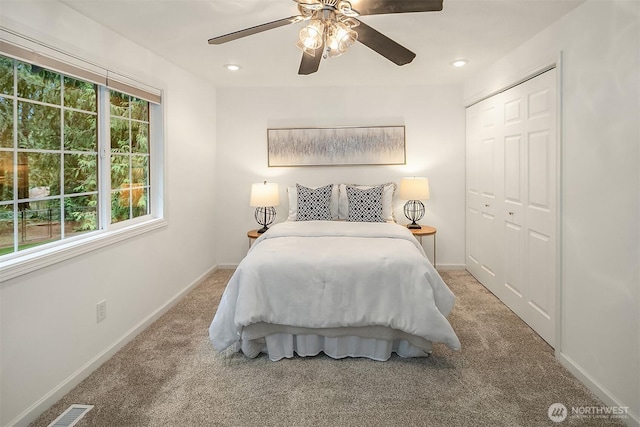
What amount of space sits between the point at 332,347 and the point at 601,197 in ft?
5.99

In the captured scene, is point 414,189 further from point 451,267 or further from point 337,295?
point 337,295

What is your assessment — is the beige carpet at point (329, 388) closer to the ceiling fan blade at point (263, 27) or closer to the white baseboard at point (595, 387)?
the white baseboard at point (595, 387)

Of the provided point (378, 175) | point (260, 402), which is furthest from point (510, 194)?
point (260, 402)

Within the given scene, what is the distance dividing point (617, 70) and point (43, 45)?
10.1 feet

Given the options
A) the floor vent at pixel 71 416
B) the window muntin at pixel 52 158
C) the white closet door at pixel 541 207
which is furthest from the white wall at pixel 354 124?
the floor vent at pixel 71 416

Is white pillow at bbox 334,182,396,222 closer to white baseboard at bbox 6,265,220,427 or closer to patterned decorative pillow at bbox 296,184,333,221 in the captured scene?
patterned decorative pillow at bbox 296,184,333,221

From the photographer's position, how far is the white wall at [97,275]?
1.98m

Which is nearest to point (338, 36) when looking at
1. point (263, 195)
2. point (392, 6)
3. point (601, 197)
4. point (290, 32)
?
point (392, 6)

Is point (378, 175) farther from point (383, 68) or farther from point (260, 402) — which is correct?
point (260, 402)

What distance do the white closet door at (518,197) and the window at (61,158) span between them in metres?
3.19

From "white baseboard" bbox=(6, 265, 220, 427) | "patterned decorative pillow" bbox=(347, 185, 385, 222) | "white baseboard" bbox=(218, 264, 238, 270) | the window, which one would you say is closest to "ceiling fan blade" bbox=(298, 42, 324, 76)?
the window

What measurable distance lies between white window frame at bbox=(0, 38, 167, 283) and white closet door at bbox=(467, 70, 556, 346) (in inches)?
122

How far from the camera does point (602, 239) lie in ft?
7.09

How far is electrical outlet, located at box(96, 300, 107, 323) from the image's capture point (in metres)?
2.58
